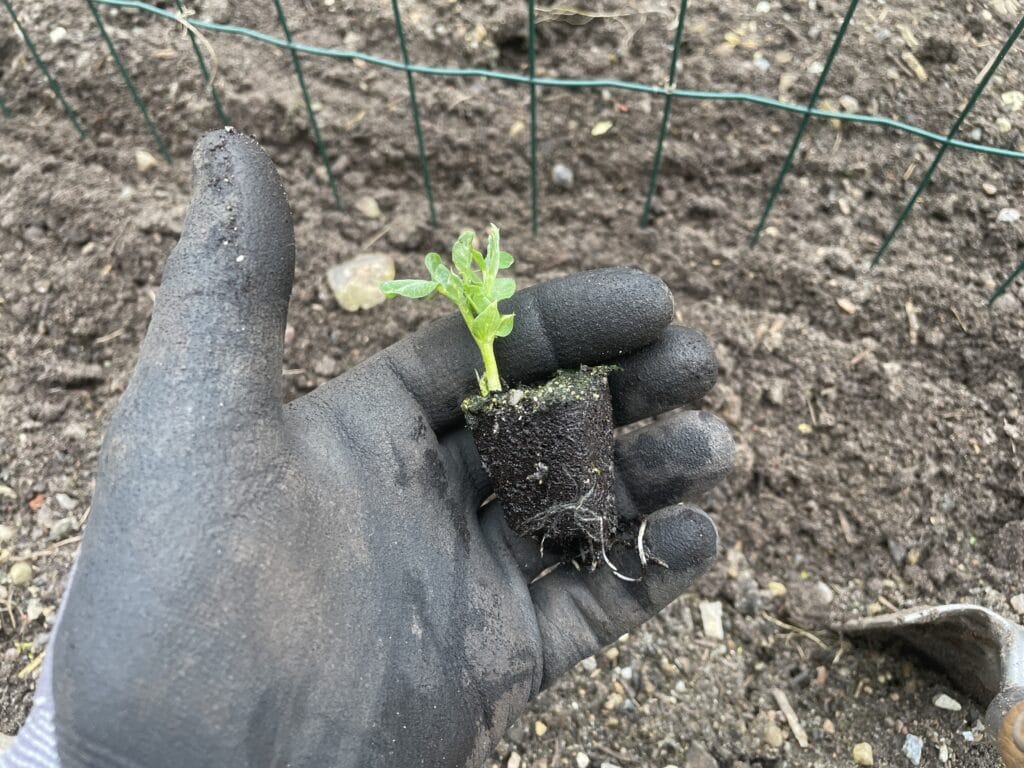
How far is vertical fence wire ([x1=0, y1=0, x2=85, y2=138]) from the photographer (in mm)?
2277

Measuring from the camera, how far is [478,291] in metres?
1.54

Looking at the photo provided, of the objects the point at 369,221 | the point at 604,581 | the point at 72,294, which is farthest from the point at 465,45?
the point at 604,581

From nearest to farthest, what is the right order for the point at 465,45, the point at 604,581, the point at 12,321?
1. the point at 604,581
2. the point at 12,321
3. the point at 465,45

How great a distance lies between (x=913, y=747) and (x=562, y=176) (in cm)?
166

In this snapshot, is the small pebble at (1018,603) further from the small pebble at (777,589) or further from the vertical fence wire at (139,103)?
the vertical fence wire at (139,103)

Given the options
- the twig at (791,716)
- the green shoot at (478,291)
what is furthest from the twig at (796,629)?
the green shoot at (478,291)

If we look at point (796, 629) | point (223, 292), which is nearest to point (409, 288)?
point (223, 292)

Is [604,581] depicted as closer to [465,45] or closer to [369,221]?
[369,221]

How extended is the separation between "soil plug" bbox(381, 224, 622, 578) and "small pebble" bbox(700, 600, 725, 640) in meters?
0.44

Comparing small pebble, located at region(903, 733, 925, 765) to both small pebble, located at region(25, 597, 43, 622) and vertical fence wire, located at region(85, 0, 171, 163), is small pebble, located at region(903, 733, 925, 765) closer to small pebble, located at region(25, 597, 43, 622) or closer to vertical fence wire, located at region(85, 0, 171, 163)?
small pebble, located at region(25, 597, 43, 622)

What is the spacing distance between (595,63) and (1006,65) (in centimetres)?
119

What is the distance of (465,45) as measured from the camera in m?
2.45

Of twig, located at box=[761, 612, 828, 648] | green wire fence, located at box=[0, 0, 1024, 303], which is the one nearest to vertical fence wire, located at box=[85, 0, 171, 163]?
green wire fence, located at box=[0, 0, 1024, 303]

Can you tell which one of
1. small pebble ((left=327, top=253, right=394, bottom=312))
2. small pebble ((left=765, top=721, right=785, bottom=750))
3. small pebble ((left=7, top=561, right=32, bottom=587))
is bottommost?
small pebble ((left=765, top=721, right=785, bottom=750))
